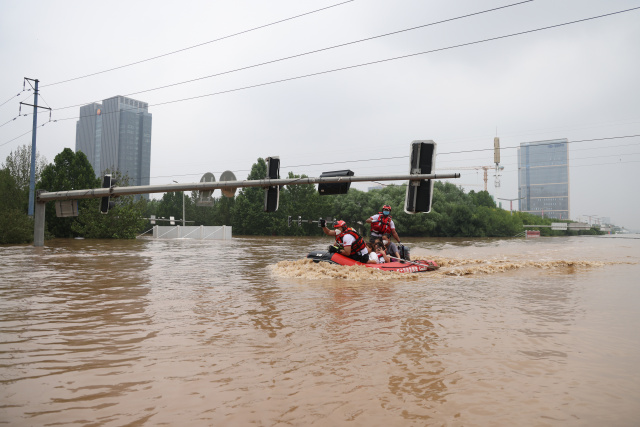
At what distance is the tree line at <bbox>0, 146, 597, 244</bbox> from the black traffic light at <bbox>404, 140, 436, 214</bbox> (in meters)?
26.8

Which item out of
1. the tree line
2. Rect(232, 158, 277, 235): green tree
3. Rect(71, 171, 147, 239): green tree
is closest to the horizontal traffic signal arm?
the tree line

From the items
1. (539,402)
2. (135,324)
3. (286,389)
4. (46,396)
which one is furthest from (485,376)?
(135,324)

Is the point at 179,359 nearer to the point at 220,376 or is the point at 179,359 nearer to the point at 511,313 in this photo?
the point at 220,376

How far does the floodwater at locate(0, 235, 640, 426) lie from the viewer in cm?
324

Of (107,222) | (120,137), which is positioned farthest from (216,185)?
(120,137)

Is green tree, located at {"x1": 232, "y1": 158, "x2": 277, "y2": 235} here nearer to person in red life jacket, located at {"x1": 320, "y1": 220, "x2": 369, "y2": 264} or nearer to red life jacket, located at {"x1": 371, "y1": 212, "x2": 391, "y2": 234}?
red life jacket, located at {"x1": 371, "y1": 212, "x2": 391, "y2": 234}

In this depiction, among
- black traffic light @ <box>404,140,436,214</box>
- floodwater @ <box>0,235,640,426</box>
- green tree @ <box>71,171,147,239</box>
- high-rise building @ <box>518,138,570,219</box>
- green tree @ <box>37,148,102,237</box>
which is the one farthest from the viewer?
high-rise building @ <box>518,138,570,219</box>

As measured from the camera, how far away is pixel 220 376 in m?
3.96

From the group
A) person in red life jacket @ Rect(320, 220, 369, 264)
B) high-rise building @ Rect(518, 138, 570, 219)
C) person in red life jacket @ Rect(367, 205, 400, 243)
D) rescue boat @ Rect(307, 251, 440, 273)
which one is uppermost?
high-rise building @ Rect(518, 138, 570, 219)

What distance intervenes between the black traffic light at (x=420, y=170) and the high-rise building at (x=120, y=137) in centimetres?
6088

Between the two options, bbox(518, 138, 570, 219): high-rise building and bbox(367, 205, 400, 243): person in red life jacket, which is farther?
bbox(518, 138, 570, 219): high-rise building

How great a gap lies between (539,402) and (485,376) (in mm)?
624

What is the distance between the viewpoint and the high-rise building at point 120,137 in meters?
67.8

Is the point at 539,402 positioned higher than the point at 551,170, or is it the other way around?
the point at 551,170
